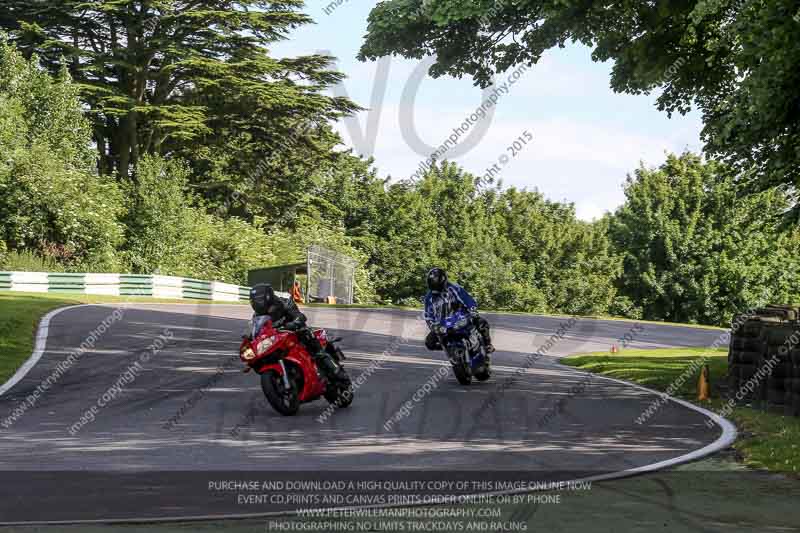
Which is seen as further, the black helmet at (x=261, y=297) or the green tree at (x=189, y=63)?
the green tree at (x=189, y=63)

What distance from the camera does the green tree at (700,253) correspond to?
68.4m

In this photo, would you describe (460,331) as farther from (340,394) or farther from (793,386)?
(793,386)

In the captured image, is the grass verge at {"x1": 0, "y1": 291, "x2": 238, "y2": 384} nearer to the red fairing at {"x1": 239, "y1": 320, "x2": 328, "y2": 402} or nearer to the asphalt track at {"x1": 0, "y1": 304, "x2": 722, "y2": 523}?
the asphalt track at {"x1": 0, "y1": 304, "x2": 722, "y2": 523}

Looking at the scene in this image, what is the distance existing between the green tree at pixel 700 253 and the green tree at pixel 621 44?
5056cm

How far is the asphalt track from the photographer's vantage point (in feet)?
29.6

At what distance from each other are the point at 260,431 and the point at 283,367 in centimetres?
114

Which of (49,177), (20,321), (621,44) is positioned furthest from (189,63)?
(621,44)

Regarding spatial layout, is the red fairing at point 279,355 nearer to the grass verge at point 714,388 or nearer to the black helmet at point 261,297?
the black helmet at point 261,297

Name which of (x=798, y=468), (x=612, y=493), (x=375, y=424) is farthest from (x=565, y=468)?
(x=375, y=424)

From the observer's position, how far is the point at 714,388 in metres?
18.6

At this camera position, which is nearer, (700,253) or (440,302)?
(440,302)

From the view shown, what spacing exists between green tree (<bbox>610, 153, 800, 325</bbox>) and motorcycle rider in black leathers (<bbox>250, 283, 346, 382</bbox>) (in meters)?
56.9

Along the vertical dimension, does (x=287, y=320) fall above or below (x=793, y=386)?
above

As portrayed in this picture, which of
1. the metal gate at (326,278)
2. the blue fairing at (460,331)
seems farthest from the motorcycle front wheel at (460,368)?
the metal gate at (326,278)
